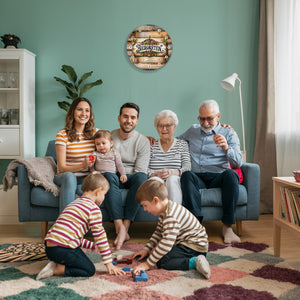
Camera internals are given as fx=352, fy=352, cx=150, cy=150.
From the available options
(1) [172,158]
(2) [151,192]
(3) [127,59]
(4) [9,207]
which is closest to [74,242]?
(2) [151,192]

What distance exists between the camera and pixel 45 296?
1.62 metres

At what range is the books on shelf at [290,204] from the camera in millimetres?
2080

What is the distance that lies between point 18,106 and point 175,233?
265cm

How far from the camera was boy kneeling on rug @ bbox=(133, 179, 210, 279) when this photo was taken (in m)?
1.89

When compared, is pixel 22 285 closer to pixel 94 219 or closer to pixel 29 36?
pixel 94 219

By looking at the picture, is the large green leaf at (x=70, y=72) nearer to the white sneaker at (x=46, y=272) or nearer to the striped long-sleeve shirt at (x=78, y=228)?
the striped long-sleeve shirt at (x=78, y=228)

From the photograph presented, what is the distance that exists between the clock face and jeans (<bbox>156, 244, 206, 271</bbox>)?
2432 mm

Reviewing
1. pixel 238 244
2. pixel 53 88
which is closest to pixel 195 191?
pixel 238 244

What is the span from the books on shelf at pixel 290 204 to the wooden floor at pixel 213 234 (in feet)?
0.98

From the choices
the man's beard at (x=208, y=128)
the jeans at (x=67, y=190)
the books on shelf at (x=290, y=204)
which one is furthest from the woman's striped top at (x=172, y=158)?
the books on shelf at (x=290, y=204)

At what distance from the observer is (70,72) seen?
3656 mm

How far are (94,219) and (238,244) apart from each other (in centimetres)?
120

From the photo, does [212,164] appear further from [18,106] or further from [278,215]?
[18,106]

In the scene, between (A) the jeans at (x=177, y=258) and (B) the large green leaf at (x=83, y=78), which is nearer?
(A) the jeans at (x=177, y=258)
